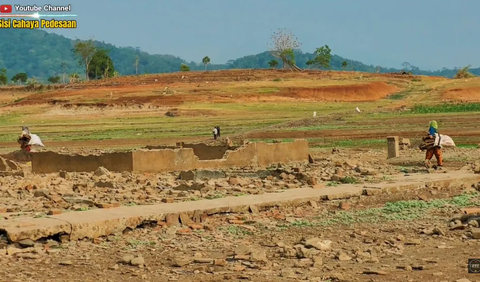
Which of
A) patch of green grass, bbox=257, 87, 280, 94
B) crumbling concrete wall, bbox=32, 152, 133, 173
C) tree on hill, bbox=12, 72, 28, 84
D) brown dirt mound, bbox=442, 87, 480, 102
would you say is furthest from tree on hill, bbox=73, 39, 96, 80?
crumbling concrete wall, bbox=32, 152, 133, 173

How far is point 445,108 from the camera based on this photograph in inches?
1930

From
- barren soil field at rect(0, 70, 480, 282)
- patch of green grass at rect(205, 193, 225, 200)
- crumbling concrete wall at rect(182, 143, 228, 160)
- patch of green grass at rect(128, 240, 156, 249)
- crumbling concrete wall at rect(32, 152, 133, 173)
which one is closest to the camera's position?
barren soil field at rect(0, 70, 480, 282)

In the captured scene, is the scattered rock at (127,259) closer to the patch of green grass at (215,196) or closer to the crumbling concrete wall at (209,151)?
the patch of green grass at (215,196)

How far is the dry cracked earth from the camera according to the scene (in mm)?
9117

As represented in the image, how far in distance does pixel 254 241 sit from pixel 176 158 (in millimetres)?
9780

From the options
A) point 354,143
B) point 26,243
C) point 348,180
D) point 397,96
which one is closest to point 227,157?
point 348,180

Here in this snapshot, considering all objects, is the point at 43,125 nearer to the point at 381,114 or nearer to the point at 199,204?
the point at 381,114

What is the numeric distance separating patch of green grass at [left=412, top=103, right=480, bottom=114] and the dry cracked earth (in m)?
31.6

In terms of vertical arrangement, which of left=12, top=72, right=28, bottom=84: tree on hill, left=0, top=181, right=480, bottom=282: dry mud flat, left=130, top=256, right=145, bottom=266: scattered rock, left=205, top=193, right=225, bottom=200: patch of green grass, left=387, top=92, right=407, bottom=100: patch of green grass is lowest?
left=0, top=181, right=480, bottom=282: dry mud flat

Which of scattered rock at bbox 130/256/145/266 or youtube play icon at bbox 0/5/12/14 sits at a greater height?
youtube play icon at bbox 0/5/12/14

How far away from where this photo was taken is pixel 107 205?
12898 mm

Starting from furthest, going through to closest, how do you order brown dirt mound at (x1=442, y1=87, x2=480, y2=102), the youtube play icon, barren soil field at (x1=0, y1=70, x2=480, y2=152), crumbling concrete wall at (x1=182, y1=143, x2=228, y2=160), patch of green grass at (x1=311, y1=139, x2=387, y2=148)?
brown dirt mound at (x1=442, y1=87, x2=480, y2=102) → the youtube play icon → barren soil field at (x1=0, y1=70, x2=480, y2=152) → patch of green grass at (x1=311, y1=139, x2=387, y2=148) → crumbling concrete wall at (x1=182, y1=143, x2=228, y2=160)

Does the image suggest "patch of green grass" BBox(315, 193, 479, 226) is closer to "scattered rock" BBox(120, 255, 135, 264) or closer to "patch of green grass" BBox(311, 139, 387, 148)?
"scattered rock" BBox(120, 255, 135, 264)

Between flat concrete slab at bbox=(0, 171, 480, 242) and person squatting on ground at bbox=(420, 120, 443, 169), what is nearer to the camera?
flat concrete slab at bbox=(0, 171, 480, 242)
